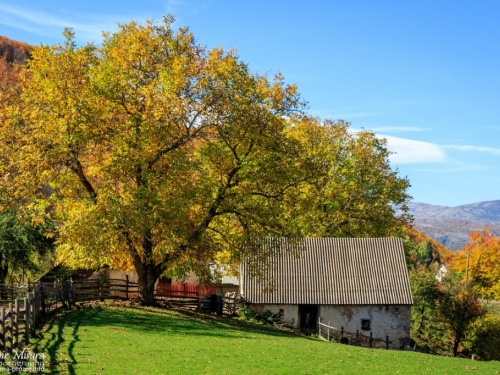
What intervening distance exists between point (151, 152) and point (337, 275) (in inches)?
657

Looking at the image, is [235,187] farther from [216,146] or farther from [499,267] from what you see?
[499,267]

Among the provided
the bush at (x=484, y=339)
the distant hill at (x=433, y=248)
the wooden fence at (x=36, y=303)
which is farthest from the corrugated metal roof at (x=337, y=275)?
the distant hill at (x=433, y=248)

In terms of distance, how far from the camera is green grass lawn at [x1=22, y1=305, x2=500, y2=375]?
1694cm

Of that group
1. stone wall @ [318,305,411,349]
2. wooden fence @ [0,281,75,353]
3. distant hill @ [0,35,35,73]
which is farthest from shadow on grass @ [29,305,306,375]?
distant hill @ [0,35,35,73]

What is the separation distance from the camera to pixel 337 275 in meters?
37.8

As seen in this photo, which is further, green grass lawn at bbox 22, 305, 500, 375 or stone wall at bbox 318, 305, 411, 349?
stone wall at bbox 318, 305, 411, 349

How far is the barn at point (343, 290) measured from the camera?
35.8m

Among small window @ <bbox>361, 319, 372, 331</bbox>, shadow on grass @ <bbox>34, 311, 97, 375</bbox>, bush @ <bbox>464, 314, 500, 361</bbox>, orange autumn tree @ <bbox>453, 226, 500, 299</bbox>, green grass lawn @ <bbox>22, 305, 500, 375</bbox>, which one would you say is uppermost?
orange autumn tree @ <bbox>453, 226, 500, 299</bbox>

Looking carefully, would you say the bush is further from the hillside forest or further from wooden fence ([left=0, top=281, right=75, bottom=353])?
wooden fence ([left=0, top=281, right=75, bottom=353])

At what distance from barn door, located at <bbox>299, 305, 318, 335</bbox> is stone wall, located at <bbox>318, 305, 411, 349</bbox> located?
0.67 metres

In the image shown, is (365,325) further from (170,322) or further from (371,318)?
(170,322)

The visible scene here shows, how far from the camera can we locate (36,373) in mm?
14125

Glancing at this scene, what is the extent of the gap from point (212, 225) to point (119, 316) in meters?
7.90

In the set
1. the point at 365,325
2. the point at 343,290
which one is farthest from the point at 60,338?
the point at 365,325
